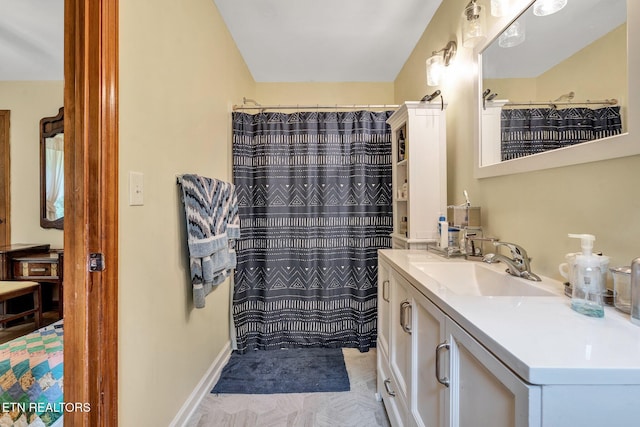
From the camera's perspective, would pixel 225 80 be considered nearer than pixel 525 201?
No

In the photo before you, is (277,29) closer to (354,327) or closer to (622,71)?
(622,71)

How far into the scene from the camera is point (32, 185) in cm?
243

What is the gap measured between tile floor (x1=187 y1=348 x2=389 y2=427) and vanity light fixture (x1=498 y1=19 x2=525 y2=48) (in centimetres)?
190

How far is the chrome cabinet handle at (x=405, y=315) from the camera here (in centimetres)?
106

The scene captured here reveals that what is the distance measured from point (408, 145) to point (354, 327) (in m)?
1.47

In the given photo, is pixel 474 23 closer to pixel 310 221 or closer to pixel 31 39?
pixel 310 221

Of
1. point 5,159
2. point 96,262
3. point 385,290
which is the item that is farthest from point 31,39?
point 385,290

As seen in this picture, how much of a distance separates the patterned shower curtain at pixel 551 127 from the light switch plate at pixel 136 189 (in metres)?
1.50

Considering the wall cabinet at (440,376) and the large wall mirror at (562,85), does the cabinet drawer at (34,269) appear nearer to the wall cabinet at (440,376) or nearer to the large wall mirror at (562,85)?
the wall cabinet at (440,376)

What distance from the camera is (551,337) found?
532 millimetres

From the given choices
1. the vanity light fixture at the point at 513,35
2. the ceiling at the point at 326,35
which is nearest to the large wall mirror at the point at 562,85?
the vanity light fixture at the point at 513,35

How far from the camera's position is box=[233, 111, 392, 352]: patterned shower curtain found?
219 cm

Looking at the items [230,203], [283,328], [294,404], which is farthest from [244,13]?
[294,404]

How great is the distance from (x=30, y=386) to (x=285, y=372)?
50.4 inches
